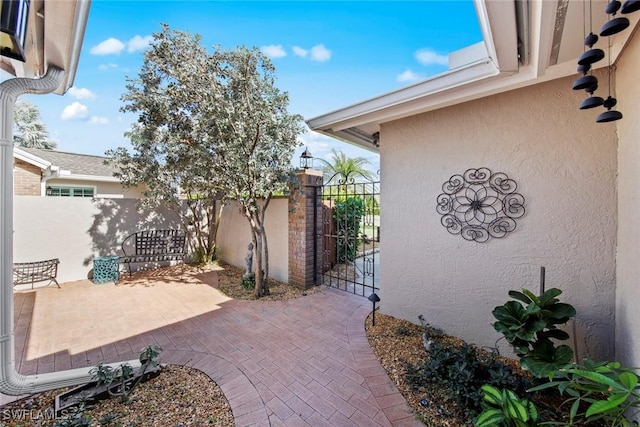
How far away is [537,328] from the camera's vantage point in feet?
8.79

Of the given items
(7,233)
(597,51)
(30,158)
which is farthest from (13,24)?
(30,158)

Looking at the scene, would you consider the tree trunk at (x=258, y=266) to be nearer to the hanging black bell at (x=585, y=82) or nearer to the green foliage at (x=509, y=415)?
the green foliage at (x=509, y=415)

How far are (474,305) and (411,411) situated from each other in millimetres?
1954

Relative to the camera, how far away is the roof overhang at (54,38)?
222 cm

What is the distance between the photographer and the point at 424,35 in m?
5.86

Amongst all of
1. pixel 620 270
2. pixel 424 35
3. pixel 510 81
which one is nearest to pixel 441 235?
pixel 620 270

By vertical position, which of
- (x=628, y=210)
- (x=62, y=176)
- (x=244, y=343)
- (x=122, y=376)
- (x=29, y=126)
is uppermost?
(x=29, y=126)

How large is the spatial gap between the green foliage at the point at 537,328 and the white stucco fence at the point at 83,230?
4.96 m

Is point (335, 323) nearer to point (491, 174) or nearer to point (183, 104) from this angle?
point (491, 174)

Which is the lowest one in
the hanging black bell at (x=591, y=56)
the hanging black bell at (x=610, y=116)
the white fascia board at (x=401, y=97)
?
the hanging black bell at (x=610, y=116)

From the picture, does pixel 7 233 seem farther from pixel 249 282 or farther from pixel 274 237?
pixel 274 237

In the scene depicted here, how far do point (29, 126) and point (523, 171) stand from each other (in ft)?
113

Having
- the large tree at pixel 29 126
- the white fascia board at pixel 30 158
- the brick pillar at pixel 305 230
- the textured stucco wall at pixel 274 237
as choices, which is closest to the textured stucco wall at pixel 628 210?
the brick pillar at pixel 305 230

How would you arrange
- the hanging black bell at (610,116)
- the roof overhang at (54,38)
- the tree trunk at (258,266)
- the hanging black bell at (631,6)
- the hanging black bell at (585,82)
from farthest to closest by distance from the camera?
the tree trunk at (258,266) → the roof overhang at (54,38) → the hanging black bell at (610,116) → the hanging black bell at (585,82) → the hanging black bell at (631,6)
